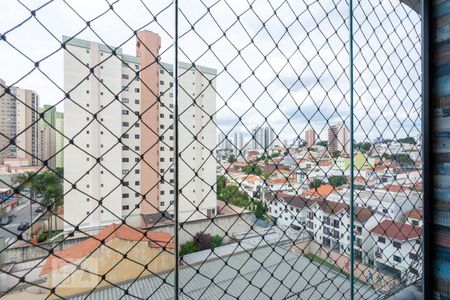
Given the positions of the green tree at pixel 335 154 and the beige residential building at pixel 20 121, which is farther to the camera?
the green tree at pixel 335 154

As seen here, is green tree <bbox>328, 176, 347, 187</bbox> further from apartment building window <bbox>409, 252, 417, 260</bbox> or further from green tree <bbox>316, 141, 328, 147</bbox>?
apartment building window <bbox>409, 252, 417, 260</bbox>

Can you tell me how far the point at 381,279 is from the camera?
0.91m

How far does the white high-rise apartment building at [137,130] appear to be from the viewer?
0.51m

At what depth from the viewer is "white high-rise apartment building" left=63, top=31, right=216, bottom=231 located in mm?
508

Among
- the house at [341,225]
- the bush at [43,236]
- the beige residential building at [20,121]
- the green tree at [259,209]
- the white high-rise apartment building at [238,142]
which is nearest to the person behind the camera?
the beige residential building at [20,121]

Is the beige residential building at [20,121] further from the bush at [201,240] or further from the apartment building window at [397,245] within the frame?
the apartment building window at [397,245]

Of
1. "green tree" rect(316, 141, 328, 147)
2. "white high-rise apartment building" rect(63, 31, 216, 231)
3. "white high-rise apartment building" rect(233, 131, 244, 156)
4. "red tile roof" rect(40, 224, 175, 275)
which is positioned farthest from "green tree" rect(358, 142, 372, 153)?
"red tile roof" rect(40, 224, 175, 275)

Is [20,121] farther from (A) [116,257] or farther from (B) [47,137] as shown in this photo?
(A) [116,257]

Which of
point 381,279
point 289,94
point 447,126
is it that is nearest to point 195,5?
point 289,94

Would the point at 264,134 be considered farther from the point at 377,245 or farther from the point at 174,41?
the point at 377,245

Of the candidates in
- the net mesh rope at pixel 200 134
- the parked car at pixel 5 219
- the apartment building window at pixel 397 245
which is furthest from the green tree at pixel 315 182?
the parked car at pixel 5 219

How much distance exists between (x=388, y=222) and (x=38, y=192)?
4.24ft

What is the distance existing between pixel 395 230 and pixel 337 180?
39 cm

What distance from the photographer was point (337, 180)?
96 centimetres
